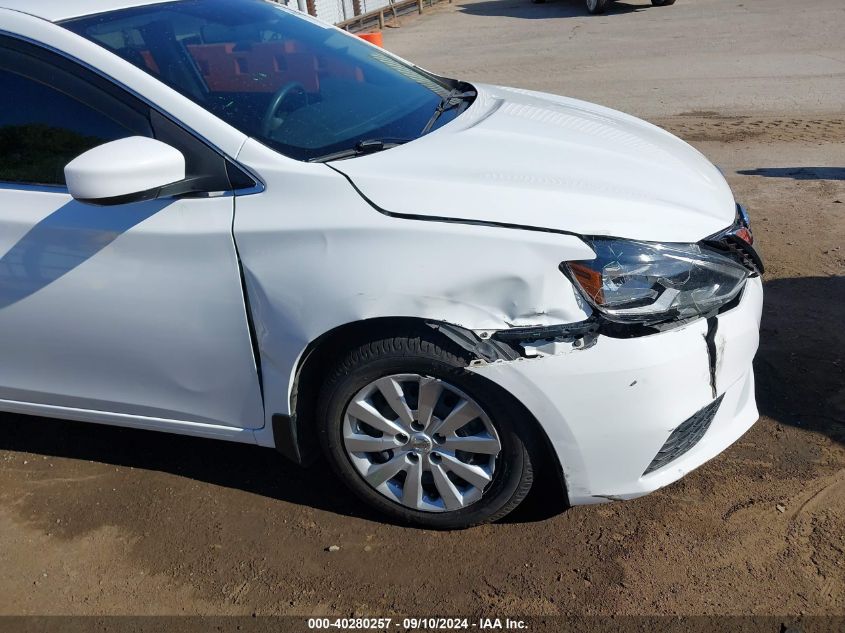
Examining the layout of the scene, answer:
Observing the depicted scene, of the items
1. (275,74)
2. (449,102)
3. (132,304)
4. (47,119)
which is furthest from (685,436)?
(47,119)

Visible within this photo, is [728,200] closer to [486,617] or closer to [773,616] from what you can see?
[773,616]

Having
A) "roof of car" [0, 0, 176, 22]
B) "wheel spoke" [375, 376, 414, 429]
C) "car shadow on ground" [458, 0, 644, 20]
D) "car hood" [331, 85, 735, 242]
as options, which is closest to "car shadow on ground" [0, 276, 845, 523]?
"wheel spoke" [375, 376, 414, 429]

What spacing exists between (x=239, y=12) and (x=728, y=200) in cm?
218

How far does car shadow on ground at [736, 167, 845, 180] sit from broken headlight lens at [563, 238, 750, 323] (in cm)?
413

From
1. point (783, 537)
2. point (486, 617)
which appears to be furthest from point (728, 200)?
point (486, 617)

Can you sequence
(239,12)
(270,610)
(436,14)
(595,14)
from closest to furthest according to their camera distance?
(270,610) < (239,12) < (595,14) < (436,14)

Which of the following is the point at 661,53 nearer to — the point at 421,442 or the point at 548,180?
the point at 548,180

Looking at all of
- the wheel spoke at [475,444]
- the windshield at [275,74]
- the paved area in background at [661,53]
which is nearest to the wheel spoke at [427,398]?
the wheel spoke at [475,444]

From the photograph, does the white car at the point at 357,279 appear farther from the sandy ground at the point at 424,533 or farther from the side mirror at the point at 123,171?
the sandy ground at the point at 424,533

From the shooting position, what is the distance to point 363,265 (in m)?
2.38

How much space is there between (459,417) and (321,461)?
39.2 inches

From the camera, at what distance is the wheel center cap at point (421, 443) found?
2.60m

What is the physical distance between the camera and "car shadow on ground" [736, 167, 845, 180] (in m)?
5.95

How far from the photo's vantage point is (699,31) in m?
14.0
